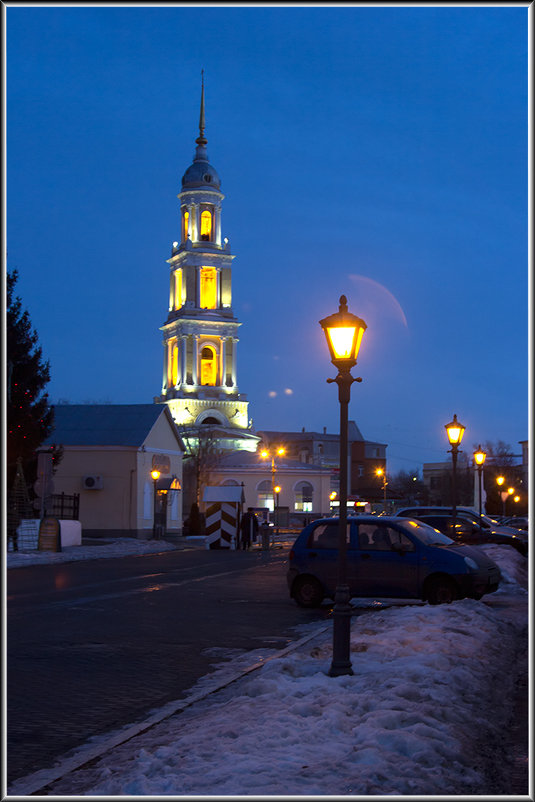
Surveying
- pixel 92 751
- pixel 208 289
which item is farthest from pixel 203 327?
pixel 92 751

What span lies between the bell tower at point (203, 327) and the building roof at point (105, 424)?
41363 millimetres

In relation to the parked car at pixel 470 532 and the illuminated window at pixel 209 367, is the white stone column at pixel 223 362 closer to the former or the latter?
the illuminated window at pixel 209 367

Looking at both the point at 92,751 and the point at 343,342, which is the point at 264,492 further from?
the point at 92,751

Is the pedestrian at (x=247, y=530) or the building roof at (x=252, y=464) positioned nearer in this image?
the pedestrian at (x=247, y=530)

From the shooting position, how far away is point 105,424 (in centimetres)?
5431

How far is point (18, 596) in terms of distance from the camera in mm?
18016

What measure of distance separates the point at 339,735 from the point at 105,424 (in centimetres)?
4879

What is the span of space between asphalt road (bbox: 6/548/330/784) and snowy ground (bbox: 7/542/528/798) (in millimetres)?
646

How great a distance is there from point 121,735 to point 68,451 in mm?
46256

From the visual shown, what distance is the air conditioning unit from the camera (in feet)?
169

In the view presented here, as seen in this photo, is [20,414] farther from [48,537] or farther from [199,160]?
[199,160]

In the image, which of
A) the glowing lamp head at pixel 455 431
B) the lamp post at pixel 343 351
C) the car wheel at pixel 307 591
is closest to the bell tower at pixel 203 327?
the glowing lamp head at pixel 455 431

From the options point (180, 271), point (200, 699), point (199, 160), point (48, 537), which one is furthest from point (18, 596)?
point (199, 160)

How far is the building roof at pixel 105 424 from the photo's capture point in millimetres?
52719
